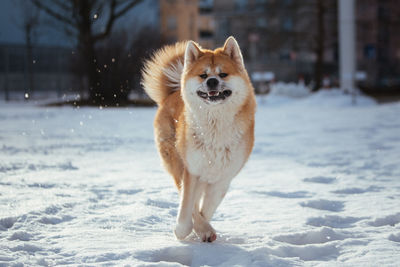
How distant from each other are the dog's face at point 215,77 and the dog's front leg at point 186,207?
1.86 feet

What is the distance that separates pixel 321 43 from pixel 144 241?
79.8ft

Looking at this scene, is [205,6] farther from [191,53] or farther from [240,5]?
[191,53]

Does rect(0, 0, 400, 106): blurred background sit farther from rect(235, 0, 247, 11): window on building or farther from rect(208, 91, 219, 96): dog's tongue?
rect(208, 91, 219, 96): dog's tongue

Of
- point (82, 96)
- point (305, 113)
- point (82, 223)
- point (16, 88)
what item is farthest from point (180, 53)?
point (16, 88)

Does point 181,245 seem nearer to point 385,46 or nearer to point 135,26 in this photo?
point 135,26

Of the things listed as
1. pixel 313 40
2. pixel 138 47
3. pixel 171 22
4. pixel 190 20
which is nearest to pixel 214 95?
pixel 138 47

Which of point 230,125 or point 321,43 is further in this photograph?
point 321,43

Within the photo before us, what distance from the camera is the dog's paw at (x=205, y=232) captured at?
3.53m

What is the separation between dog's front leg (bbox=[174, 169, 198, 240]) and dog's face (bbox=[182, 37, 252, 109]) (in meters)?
0.57

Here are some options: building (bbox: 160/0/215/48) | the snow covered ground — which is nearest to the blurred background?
the snow covered ground

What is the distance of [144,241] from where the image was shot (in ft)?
11.4

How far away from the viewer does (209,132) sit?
3.50 metres

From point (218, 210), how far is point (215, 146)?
1308mm

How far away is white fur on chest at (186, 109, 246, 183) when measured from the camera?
3.48 m
